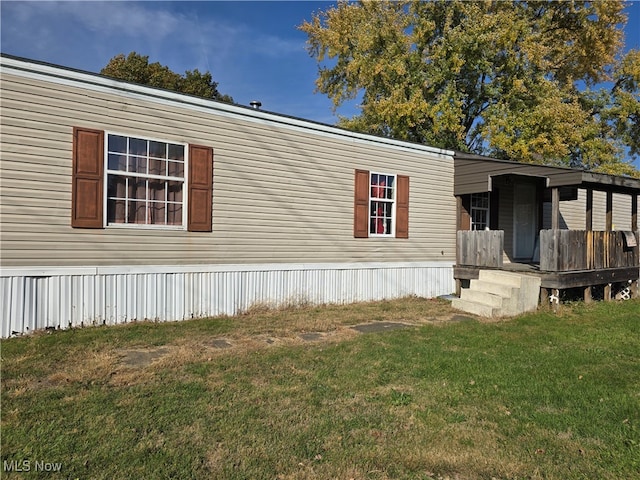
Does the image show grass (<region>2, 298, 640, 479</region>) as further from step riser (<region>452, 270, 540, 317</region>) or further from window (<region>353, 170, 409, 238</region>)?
window (<region>353, 170, 409, 238</region>)

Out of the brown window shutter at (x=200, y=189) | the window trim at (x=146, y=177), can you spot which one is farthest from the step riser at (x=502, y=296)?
the window trim at (x=146, y=177)

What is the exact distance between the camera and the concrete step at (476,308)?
7.99 meters

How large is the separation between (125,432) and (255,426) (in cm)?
92

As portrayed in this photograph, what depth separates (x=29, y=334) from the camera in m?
5.88

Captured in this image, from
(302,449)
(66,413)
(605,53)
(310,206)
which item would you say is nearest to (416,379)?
(302,449)

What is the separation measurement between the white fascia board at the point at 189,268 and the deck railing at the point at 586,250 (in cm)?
269

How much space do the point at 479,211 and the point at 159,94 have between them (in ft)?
28.4

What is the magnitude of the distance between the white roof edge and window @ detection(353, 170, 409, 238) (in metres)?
0.86

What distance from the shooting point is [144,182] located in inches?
269

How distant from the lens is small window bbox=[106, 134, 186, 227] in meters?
6.57

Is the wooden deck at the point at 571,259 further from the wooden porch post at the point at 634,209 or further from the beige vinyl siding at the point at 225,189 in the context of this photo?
Result: the beige vinyl siding at the point at 225,189

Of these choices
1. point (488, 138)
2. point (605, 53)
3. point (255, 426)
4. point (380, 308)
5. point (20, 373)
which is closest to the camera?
point (255, 426)

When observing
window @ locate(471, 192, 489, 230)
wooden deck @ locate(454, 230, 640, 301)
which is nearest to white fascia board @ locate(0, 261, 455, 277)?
wooden deck @ locate(454, 230, 640, 301)

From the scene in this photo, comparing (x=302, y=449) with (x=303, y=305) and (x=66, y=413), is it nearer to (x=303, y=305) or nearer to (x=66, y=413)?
(x=66, y=413)
